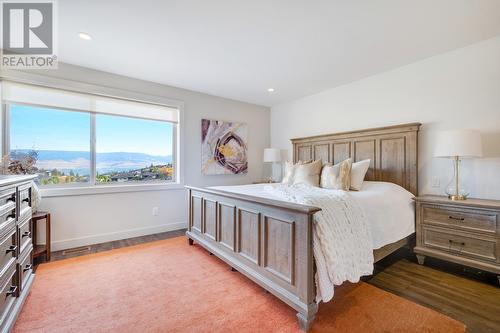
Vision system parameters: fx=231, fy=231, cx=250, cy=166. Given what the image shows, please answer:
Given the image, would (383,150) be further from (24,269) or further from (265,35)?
(24,269)

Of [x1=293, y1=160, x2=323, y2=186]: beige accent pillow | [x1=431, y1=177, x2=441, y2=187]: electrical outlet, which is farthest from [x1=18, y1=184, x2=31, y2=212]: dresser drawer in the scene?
[x1=431, y1=177, x2=441, y2=187]: electrical outlet

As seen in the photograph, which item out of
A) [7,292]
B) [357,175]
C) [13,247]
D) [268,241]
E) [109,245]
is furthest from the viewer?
[109,245]

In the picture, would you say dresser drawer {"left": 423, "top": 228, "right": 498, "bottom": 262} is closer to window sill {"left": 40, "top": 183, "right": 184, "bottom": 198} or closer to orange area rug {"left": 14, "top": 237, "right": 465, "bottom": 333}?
orange area rug {"left": 14, "top": 237, "right": 465, "bottom": 333}

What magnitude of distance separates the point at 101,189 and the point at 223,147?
2.09 metres

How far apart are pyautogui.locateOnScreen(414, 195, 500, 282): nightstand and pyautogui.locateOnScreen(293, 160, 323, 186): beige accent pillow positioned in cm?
113

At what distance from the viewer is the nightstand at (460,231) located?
211 centimetres

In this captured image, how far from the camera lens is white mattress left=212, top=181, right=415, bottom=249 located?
6.91 feet

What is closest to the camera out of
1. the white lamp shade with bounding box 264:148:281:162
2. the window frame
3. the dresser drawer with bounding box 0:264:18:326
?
the dresser drawer with bounding box 0:264:18:326

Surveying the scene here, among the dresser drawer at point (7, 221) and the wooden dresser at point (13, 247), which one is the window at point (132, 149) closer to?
the wooden dresser at point (13, 247)

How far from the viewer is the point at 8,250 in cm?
153

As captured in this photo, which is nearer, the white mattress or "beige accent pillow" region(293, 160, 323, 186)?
the white mattress

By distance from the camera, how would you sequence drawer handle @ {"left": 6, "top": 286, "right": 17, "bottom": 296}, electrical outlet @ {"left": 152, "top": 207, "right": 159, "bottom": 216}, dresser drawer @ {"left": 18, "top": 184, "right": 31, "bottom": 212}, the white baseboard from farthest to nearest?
electrical outlet @ {"left": 152, "top": 207, "right": 159, "bottom": 216}
the white baseboard
dresser drawer @ {"left": 18, "top": 184, "right": 31, "bottom": 212}
drawer handle @ {"left": 6, "top": 286, "right": 17, "bottom": 296}

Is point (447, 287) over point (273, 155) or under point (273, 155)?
under

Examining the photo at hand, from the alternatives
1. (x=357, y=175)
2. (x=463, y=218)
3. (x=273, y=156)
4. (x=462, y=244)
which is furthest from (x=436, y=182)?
(x=273, y=156)
